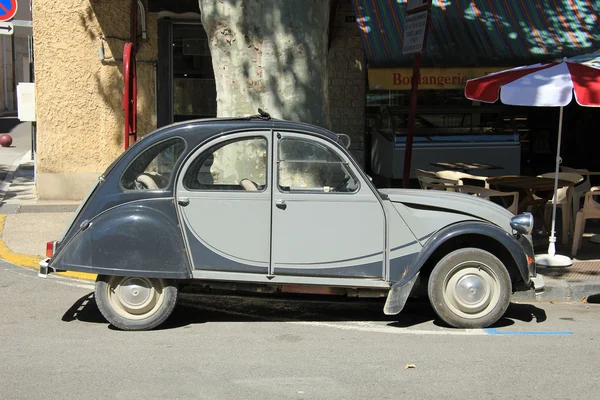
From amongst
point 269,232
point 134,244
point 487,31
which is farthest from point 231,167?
point 487,31

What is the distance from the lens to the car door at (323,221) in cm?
588

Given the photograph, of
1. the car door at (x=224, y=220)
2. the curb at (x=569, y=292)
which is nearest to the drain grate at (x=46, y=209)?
the car door at (x=224, y=220)

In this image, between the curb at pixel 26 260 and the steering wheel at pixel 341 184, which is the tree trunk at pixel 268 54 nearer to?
the steering wheel at pixel 341 184

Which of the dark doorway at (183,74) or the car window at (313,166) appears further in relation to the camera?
the dark doorway at (183,74)

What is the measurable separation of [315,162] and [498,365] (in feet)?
6.87

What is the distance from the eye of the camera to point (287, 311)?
6.86 metres

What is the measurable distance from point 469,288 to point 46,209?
24.9ft

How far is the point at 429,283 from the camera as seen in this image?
6051 millimetres

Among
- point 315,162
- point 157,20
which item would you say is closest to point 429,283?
point 315,162

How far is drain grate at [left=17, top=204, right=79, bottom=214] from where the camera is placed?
11266 mm

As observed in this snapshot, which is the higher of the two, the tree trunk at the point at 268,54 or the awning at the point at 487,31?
the awning at the point at 487,31

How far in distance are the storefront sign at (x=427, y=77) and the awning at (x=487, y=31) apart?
107 mm

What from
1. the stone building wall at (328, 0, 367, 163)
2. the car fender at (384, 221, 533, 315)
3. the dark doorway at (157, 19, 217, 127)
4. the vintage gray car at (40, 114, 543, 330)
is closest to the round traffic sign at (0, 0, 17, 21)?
the dark doorway at (157, 19, 217, 127)

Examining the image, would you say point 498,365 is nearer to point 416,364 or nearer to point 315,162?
point 416,364
